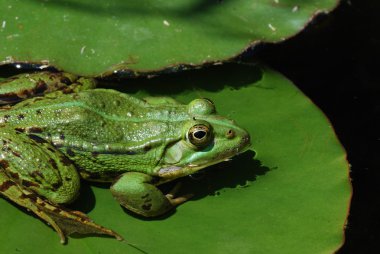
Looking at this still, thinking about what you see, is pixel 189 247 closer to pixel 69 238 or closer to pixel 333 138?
pixel 69 238

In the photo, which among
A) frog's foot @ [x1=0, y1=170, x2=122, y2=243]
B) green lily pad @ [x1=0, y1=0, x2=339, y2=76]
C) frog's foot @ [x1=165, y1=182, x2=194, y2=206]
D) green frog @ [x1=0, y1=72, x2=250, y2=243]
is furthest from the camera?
green lily pad @ [x1=0, y1=0, x2=339, y2=76]

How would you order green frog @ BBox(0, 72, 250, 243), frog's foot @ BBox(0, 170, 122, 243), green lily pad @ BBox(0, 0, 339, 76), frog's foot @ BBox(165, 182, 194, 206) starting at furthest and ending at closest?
green lily pad @ BBox(0, 0, 339, 76) < frog's foot @ BBox(165, 182, 194, 206) < green frog @ BBox(0, 72, 250, 243) < frog's foot @ BBox(0, 170, 122, 243)

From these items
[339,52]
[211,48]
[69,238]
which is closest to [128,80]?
[211,48]

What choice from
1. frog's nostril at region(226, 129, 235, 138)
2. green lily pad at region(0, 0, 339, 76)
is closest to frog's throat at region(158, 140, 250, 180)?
frog's nostril at region(226, 129, 235, 138)

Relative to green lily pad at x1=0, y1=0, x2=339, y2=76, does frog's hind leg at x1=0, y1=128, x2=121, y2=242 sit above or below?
below

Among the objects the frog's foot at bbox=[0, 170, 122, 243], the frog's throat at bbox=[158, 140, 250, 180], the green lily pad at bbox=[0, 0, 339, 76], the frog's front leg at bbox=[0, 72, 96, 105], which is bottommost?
the frog's foot at bbox=[0, 170, 122, 243]

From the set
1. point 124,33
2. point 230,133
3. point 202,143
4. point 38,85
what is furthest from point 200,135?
point 38,85

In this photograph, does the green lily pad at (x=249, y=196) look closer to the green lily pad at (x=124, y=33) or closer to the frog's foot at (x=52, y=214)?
the frog's foot at (x=52, y=214)

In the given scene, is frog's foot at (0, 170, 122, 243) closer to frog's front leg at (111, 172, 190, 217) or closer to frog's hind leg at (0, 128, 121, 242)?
frog's hind leg at (0, 128, 121, 242)
